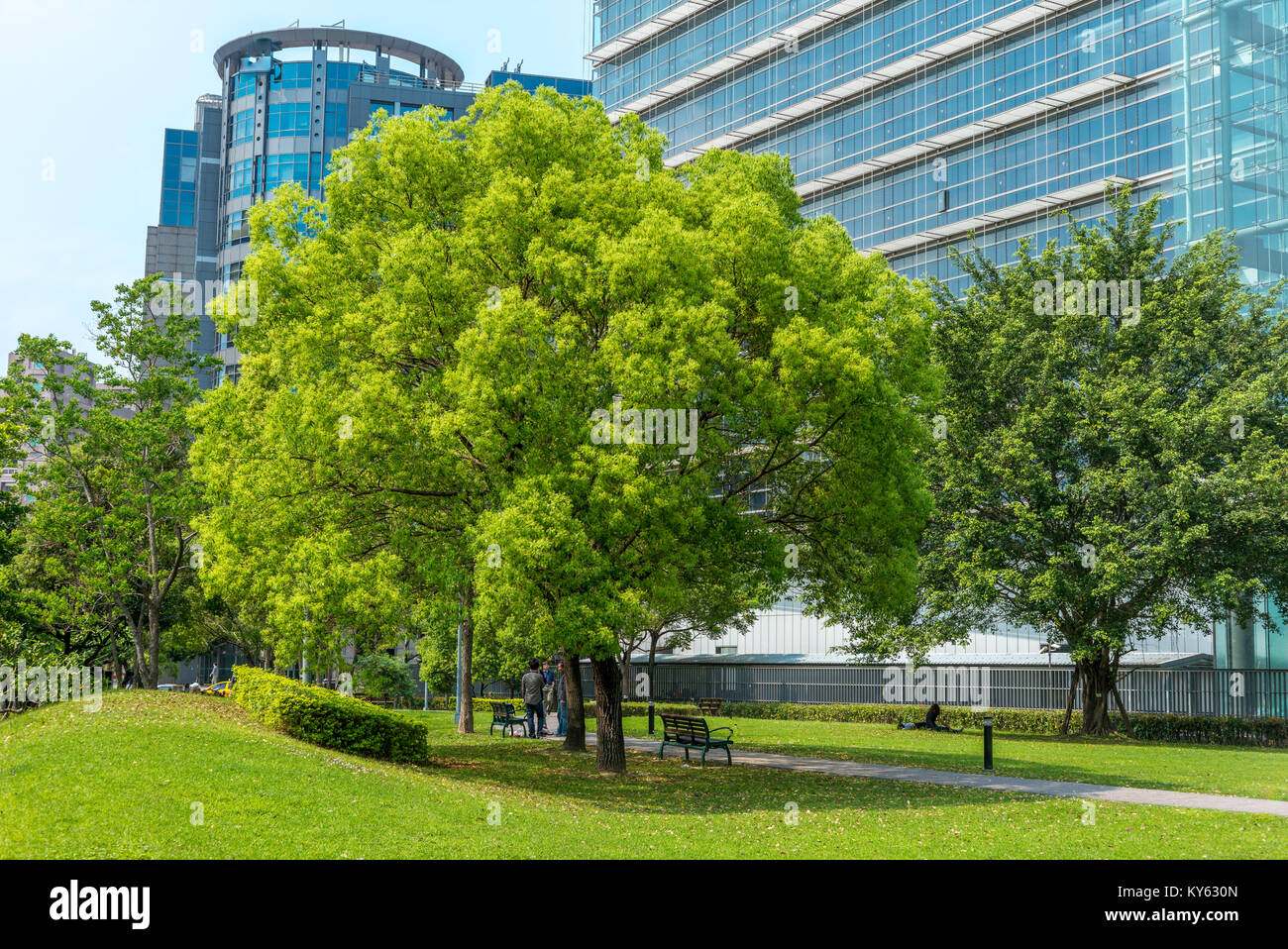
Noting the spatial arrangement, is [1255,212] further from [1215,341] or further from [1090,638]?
[1090,638]

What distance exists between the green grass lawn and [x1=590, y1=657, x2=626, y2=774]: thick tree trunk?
855 millimetres

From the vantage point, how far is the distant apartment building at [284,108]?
3824 inches

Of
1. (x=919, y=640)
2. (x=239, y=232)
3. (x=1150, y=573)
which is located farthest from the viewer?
(x=239, y=232)

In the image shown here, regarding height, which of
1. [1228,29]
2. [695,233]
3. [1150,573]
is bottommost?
[1150,573]

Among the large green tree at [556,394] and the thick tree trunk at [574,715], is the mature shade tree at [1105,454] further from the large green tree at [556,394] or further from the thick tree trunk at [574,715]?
the large green tree at [556,394]

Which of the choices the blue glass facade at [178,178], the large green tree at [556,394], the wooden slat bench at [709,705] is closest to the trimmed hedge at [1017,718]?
the wooden slat bench at [709,705]

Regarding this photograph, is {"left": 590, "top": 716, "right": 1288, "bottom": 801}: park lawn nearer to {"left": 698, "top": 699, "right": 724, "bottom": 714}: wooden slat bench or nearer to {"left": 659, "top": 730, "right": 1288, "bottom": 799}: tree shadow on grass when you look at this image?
{"left": 659, "top": 730, "right": 1288, "bottom": 799}: tree shadow on grass

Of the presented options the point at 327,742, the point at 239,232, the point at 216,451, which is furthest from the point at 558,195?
the point at 239,232

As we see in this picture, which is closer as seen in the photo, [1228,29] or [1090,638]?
[1090,638]

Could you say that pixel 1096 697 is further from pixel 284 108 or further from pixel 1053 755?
pixel 284 108

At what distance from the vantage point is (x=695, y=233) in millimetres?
18125

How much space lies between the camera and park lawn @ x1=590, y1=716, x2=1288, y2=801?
20625 mm

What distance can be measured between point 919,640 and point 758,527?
16815 mm

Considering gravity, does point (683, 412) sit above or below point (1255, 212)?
below
